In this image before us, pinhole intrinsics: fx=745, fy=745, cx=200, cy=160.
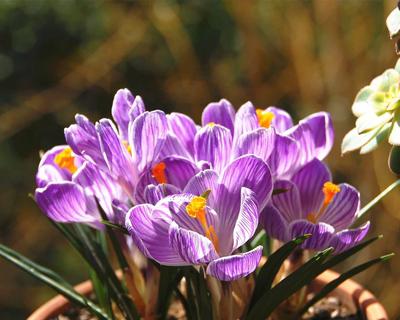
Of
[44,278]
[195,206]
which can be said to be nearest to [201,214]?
[195,206]

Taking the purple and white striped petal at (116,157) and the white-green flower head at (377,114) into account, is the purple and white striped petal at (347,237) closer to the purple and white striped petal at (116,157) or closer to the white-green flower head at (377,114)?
the white-green flower head at (377,114)

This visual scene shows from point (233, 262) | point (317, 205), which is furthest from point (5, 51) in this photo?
point (233, 262)

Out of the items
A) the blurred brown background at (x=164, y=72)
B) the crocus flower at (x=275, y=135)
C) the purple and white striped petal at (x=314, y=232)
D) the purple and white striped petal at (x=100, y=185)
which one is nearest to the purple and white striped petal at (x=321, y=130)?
the crocus flower at (x=275, y=135)

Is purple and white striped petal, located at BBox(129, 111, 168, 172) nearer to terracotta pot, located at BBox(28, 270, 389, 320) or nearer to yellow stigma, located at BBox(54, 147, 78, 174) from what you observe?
yellow stigma, located at BBox(54, 147, 78, 174)

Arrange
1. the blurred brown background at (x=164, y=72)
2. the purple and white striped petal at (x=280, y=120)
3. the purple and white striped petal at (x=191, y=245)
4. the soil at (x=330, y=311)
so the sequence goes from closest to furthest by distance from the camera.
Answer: the purple and white striped petal at (x=191, y=245), the purple and white striped petal at (x=280, y=120), the soil at (x=330, y=311), the blurred brown background at (x=164, y=72)

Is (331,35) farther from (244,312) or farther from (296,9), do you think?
(244,312)

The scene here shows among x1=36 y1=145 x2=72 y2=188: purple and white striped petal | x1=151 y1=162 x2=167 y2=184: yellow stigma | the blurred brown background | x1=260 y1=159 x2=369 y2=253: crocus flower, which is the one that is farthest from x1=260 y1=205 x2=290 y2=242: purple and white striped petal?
the blurred brown background
